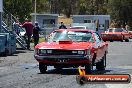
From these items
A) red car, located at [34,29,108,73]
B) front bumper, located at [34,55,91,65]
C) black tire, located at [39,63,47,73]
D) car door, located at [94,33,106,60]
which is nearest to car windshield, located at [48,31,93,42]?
red car, located at [34,29,108,73]

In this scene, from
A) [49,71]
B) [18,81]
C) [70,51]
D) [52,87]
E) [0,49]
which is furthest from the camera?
[0,49]

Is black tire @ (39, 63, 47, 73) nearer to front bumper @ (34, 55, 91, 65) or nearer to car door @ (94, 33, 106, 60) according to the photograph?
front bumper @ (34, 55, 91, 65)

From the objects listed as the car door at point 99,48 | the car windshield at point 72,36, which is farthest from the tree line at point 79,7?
the car windshield at point 72,36

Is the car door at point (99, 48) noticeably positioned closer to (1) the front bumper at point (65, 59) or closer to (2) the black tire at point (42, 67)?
(1) the front bumper at point (65, 59)

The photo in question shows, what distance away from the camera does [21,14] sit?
52969 millimetres

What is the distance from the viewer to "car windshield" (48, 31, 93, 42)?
14.6 m

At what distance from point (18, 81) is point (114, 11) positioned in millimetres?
67103

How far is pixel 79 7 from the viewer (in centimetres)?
10275

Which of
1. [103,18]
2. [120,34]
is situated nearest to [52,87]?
[120,34]

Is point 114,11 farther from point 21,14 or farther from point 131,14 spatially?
point 21,14

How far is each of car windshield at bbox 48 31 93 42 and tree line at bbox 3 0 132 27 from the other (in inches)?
1489

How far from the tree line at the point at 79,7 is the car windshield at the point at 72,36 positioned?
37.8 meters

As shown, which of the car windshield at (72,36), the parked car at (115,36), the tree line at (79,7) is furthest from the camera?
the tree line at (79,7)

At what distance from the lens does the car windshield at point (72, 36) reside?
14570 mm
